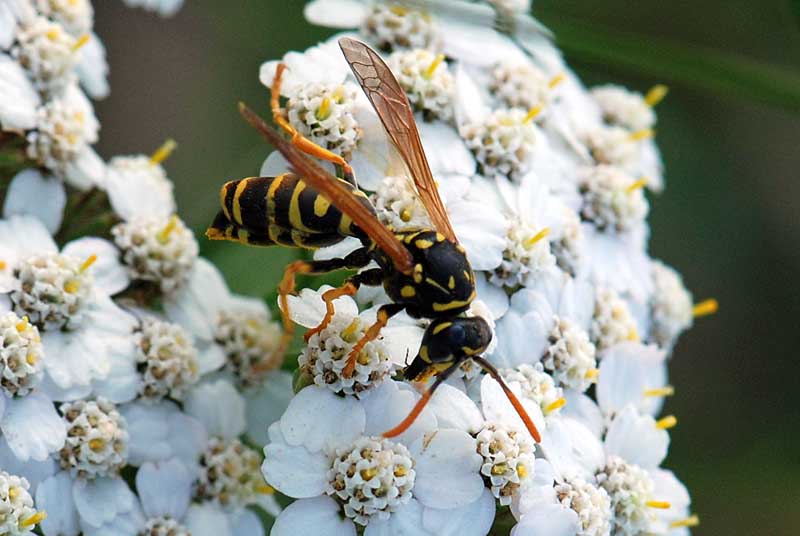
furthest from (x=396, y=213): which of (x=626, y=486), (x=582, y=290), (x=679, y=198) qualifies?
(x=679, y=198)

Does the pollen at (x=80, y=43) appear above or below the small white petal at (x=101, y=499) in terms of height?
above

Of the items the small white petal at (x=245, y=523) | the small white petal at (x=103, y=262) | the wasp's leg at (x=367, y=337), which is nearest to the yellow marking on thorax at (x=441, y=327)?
the wasp's leg at (x=367, y=337)

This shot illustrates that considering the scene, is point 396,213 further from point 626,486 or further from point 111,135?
point 111,135

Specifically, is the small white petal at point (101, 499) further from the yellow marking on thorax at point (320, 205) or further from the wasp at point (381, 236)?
the yellow marking on thorax at point (320, 205)

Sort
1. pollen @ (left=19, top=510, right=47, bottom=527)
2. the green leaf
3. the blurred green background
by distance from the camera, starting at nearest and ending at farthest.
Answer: pollen @ (left=19, top=510, right=47, bottom=527) < the green leaf < the blurred green background

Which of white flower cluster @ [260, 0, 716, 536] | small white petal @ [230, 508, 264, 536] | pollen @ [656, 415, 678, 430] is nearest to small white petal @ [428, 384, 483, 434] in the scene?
white flower cluster @ [260, 0, 716, 536]

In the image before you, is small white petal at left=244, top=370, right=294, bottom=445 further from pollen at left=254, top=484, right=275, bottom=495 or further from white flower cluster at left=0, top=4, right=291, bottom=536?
pollen at left=254, top=484, right=275, bottom=495

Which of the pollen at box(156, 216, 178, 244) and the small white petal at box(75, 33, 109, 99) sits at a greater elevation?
the small white petal at box(75, 33, 109, 99)

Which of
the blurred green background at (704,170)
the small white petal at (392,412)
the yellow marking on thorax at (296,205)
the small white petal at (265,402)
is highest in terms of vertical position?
the yellow marking on thorax at (296,205)
